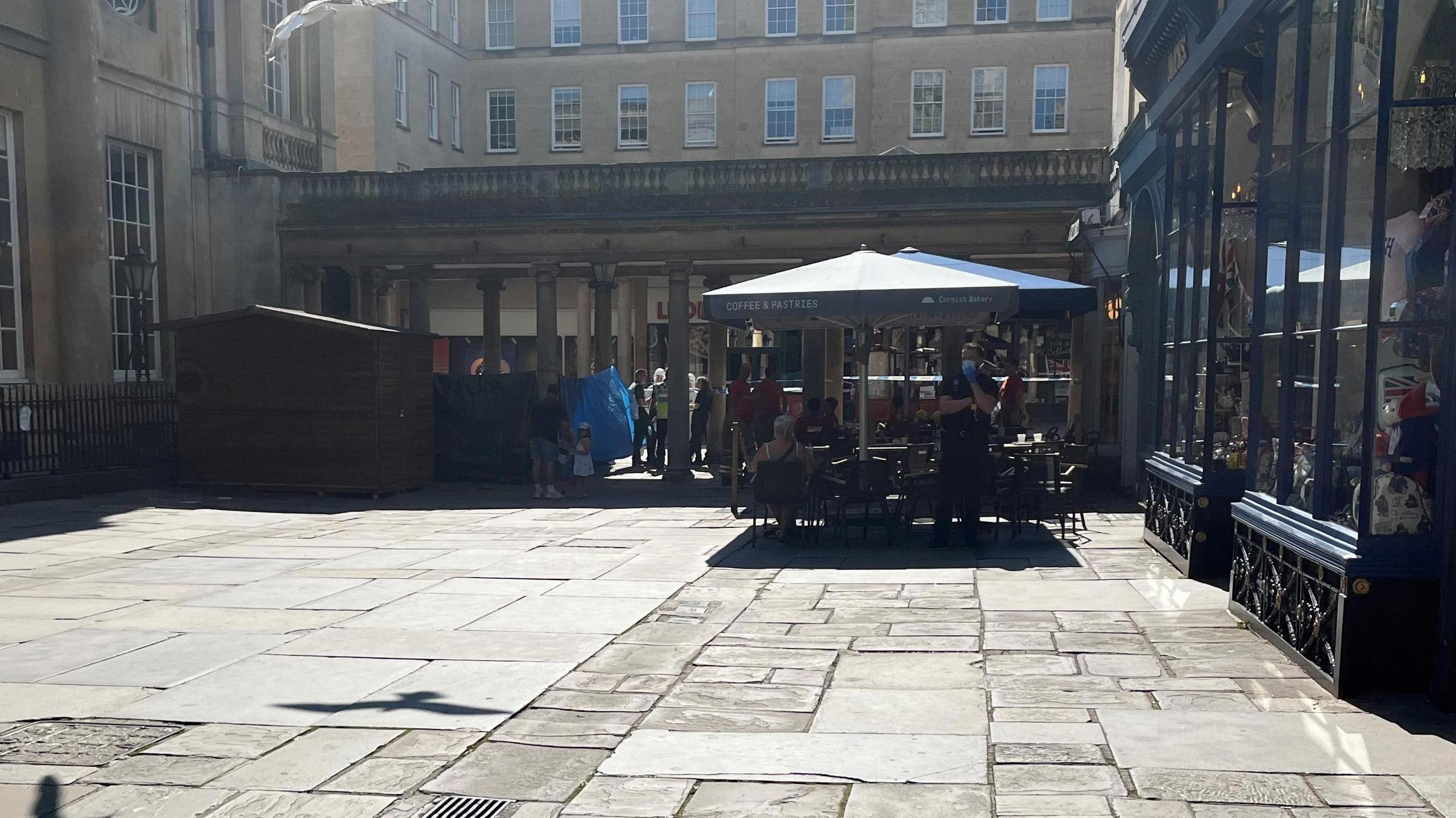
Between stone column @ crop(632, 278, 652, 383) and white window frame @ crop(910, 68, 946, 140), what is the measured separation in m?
9.30

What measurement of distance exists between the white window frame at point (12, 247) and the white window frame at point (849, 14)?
2273 cm

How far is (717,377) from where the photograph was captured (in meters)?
25.8

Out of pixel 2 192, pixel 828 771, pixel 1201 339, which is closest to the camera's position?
pixel 828 771

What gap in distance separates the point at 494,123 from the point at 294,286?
669 inches

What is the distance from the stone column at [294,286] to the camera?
23375 mm

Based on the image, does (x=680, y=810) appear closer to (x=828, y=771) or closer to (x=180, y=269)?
(x=828, y=771)

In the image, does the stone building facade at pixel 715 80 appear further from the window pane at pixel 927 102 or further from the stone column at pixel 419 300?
the stone column at pixel 419 300

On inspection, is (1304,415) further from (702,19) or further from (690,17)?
(690,17)

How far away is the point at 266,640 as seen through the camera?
7.86 m

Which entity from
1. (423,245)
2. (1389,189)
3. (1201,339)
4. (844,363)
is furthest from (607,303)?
(1389,189)

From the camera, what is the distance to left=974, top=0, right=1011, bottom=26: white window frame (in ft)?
117

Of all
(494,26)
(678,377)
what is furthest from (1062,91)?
(678,377)

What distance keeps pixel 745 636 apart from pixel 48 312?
1796 cm

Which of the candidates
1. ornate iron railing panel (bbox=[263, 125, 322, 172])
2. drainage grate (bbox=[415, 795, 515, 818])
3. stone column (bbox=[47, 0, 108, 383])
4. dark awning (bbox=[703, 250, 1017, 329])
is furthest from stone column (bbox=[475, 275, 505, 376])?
drainage grate (bbox=[415, 795, 515, 818])
